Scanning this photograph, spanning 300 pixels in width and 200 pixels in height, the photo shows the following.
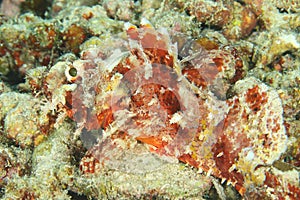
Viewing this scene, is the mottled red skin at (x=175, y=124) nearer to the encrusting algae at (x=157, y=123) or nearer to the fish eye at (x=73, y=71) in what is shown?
the encrusting algae at (x=157, y=123)

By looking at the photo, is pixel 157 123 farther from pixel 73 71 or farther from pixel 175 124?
pixel 73 71

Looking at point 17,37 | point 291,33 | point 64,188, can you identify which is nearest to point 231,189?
point 64,188

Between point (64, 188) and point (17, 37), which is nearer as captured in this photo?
point (64, 188)

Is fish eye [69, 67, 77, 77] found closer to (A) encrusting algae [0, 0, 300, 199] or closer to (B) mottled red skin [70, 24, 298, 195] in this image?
(A) encrusting algae [0, 0, 300, 199]

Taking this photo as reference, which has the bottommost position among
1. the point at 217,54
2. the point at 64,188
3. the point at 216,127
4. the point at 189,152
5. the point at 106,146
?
the point at 64,188

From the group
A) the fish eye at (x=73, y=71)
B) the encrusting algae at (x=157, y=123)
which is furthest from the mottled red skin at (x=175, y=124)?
the fish eye at (x=73, y=71)

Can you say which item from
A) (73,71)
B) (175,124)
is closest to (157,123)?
(175,124)

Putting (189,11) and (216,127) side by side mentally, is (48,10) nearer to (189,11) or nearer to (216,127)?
(189,11)

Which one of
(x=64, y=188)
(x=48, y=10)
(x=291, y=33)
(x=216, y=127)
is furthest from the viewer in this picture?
(x=48, y=10)
